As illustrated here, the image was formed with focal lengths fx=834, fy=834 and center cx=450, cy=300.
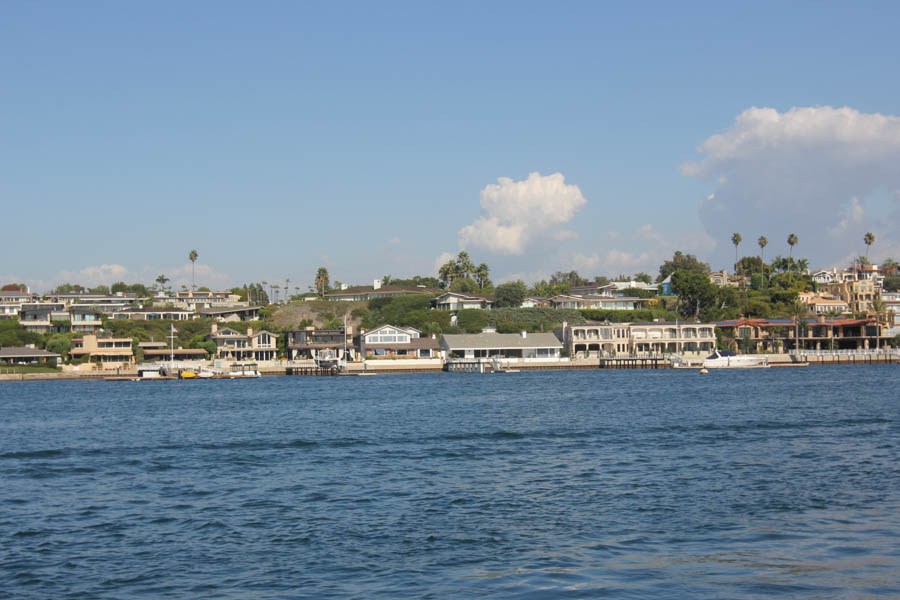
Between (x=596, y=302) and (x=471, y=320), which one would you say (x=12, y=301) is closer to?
(x=471, y=320)

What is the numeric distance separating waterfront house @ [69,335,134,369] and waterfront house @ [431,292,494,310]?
151ft

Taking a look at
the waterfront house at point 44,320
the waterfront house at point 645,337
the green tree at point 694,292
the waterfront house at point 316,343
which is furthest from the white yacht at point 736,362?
the waterfront house at point 44,320

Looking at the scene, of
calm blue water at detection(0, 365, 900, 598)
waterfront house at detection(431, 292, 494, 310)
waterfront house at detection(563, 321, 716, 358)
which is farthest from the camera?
waterfront house at detection(431, 292, 494, 310)

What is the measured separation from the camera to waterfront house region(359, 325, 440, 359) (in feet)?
355

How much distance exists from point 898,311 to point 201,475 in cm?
13410

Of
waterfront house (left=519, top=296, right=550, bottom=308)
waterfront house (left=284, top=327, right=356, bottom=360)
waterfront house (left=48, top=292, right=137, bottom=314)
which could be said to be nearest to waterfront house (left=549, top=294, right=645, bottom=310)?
waterfront house (left=519, top=296, right=550, bottom=308)

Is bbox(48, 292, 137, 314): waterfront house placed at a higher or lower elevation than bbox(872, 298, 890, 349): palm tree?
higher

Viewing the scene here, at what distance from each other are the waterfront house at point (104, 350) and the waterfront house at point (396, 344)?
29.8m

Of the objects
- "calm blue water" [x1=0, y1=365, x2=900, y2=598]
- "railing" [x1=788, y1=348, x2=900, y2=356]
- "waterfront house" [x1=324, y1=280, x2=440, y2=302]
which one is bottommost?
"calm blue water" [x1=0, y1=365, x2=900, y2=598]

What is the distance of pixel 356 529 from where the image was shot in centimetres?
2036

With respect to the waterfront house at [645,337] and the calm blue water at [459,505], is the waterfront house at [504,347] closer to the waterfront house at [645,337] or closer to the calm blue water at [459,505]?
the waterfront house at [645,337]

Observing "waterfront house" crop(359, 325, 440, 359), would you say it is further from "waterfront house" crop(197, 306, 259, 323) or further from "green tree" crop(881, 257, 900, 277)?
"green tree" crop(881, 257, 900, 277)

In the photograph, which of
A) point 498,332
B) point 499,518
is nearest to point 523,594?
point 499,518

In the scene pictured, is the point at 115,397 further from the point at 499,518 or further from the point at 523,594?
the point at 523,594
